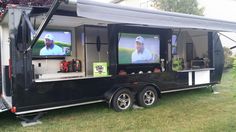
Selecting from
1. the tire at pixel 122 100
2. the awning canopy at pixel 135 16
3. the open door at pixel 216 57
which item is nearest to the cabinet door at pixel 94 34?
the tire at pixel 122 100

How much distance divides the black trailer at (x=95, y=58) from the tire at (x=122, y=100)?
0.02m

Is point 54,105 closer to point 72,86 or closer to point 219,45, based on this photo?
point 72,86

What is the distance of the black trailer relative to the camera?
4.99 metres

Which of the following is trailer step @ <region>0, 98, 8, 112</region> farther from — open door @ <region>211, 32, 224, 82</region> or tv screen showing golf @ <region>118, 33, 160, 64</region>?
open door @ <region>211, 32, 224, 82</region>

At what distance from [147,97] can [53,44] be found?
2.79 metres

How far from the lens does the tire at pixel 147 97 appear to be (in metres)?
6.66

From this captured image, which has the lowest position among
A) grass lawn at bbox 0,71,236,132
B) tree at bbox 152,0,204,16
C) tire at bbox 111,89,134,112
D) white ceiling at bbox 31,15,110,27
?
grass lawn at bbox 0,71,236,132

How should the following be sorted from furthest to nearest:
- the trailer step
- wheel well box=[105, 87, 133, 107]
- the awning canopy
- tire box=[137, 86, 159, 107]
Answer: tire box=[137, 86, 159, 107], wheel well box=[105, 87, 133, 107], the trailer step, the awning canopy

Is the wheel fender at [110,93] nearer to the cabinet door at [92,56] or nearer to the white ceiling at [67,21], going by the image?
the cabinet door at [92,56]

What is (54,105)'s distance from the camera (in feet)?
18.2

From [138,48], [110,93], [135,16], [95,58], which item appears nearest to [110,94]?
[110,93]

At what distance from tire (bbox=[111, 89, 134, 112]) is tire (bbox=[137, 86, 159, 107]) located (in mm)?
249

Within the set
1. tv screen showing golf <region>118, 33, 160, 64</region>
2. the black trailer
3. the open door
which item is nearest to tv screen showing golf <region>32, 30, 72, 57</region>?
the black trailer

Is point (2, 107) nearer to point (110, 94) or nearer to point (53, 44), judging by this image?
point (53, 44)
